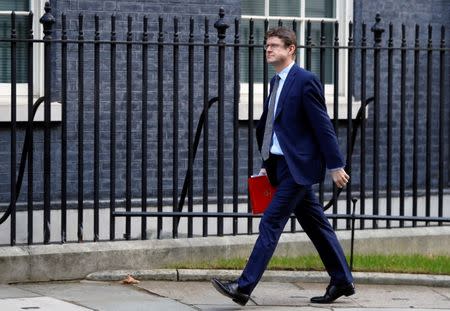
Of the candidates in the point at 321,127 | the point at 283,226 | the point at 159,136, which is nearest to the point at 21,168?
the point at 159,136

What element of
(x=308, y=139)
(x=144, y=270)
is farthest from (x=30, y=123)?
(x=308, y=139)

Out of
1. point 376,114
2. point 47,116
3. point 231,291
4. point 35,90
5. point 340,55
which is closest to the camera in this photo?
point 231,291

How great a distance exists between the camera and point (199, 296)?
9766mm

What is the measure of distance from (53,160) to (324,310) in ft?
11.0

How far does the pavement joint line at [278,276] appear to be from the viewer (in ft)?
34.0

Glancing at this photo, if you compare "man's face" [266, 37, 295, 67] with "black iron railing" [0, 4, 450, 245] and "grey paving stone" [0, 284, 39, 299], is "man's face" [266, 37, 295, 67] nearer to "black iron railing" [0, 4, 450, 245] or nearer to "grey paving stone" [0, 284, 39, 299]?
"black iron railing" [0, 4, 450, 245]

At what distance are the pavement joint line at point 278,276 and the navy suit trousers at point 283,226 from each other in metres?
1.08

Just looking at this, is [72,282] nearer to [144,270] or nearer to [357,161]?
[144,270]

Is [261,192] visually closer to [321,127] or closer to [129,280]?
[321,127]

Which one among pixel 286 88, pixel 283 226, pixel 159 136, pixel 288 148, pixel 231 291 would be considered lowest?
pixel 231 291

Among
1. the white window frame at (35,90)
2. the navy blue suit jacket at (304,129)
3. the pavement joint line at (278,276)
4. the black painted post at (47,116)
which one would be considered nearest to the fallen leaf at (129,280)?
the pavement joint line at (278,276)

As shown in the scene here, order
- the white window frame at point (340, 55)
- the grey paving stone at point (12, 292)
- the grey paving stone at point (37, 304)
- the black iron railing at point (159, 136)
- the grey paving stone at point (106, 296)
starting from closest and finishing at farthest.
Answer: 1. the grey paving stone at point (37, 304)
2. the grey paving stone at point (106, 296)
3. the grey paving stone at point (12, 292)
4. the black iron railing at point (159, 136)
5. the white window frame at point (340, 55)

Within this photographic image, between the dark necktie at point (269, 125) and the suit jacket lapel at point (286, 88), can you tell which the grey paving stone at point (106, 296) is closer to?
the dark necktie at point (269, 125)

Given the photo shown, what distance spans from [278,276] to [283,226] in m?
1.32
